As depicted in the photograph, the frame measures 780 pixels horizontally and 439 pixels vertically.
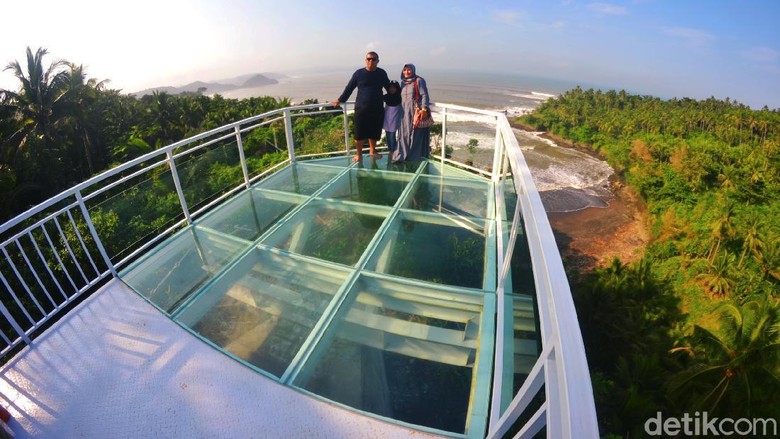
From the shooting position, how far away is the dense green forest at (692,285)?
9.60 m

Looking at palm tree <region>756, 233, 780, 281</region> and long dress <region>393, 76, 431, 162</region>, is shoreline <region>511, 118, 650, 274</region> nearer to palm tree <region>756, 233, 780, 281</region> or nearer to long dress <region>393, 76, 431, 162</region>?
palm tree <region>756, 233, 780, 281</region>

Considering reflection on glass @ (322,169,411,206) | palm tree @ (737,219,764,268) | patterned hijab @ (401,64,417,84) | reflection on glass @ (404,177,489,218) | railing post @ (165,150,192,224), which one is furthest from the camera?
palm tree @ (737,219,764,268)

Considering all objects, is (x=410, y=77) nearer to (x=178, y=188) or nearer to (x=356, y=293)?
(x=178, y=188)

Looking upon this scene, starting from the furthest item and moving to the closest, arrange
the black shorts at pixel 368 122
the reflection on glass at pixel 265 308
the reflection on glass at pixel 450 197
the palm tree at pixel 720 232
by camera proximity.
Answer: the palm tree at pixel 720 232
the black shorts at pixel 368 122
the reflection on glass at pixel 450 197
the reflection on glass at pixel 265 308

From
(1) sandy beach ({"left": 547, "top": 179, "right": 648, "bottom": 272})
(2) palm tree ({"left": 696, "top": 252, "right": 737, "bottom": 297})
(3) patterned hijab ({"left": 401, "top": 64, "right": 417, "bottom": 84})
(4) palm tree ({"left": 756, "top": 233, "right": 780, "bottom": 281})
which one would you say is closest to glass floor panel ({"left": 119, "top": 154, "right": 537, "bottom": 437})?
(3) patterned hijab ({"left": 401, "top": 64, "right": 417, "bottom": 84})

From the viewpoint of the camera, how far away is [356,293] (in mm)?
2395

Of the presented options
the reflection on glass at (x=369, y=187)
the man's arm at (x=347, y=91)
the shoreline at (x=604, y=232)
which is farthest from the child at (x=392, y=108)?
the shoreline at (x=604, y=232)

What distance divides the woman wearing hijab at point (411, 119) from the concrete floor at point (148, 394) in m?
3.25

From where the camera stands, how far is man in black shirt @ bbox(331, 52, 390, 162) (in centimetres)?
429

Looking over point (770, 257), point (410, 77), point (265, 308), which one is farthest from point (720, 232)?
point (265, 308)

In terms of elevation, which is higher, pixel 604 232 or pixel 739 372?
pixel 739 372

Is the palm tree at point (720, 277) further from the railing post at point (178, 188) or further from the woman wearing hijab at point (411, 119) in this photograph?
the railing post at point (178, 188)

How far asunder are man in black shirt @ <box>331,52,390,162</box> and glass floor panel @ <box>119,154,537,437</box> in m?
1.11

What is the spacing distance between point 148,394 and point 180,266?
1.10 meters
